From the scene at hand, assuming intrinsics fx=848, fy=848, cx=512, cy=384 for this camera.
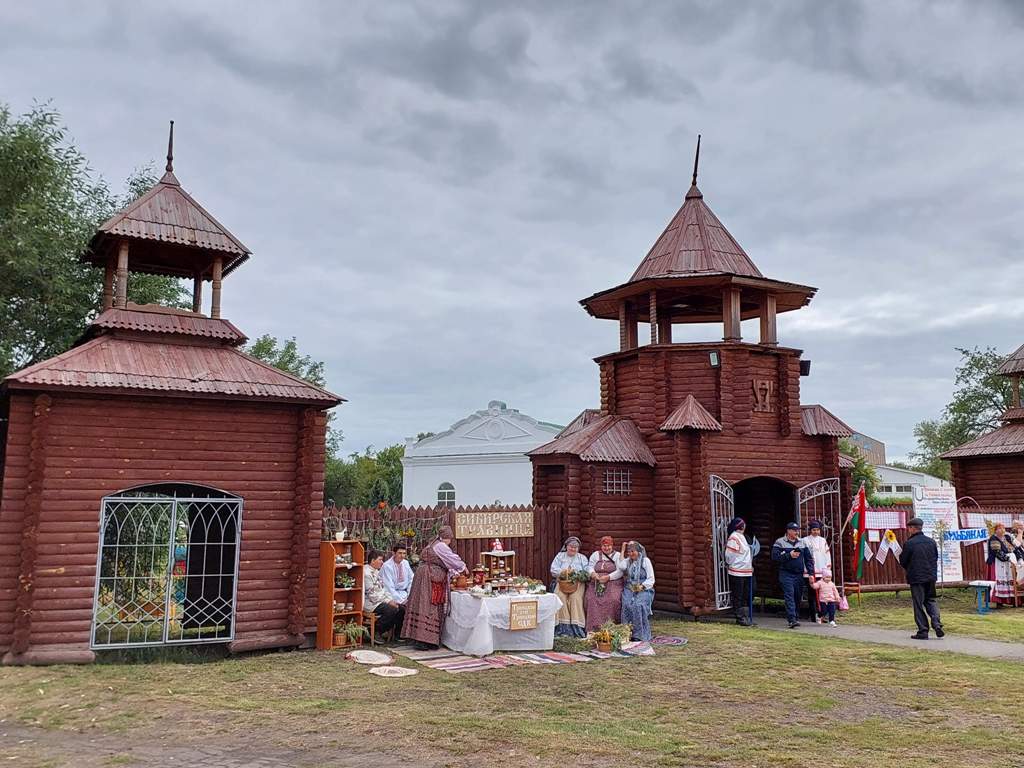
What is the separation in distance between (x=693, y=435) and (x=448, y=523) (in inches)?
193

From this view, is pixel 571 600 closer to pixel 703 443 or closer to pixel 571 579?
pixel 571 579

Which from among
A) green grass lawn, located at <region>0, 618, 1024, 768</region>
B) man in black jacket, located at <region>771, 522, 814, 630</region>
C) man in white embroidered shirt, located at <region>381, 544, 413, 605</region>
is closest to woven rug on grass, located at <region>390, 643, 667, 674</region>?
green grass lawn, located at <region>0, 618, 1024, 768</region>

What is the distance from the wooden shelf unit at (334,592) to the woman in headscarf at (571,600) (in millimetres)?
3043

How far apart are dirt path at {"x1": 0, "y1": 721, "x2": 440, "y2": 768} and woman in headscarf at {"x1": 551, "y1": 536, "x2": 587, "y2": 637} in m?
6.62

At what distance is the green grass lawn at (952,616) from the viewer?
14.1 meters

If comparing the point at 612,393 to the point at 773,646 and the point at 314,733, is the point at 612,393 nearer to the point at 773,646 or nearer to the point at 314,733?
the point at 773,646

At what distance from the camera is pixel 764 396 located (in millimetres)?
16766

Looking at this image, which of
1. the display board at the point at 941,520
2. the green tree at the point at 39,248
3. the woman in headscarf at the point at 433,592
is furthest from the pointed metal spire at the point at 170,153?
the display board at the point at 941,520

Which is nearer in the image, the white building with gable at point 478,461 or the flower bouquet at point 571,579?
the flower bouquet at point 571,579

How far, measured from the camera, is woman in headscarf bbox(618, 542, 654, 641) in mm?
12562

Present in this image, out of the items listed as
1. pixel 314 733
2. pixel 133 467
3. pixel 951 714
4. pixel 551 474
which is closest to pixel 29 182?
pixel 133 467

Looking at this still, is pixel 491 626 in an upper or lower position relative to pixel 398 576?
lower

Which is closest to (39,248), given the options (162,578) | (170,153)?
(170,153)

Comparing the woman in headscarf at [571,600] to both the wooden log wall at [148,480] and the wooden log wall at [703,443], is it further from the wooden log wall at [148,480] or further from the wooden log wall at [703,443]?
the wooden log wall at [148,480]
